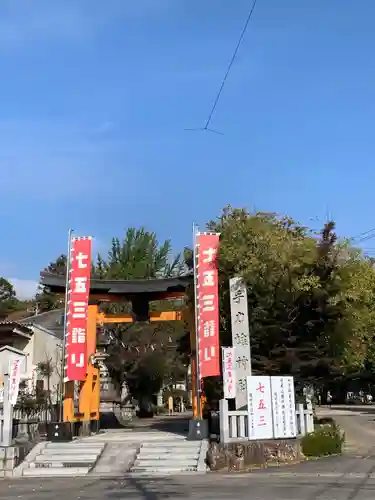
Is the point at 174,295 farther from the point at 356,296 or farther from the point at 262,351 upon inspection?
the point at 356,296

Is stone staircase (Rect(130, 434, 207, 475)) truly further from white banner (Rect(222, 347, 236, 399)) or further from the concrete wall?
the concrete wall

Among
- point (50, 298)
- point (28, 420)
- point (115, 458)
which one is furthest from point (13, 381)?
point (50, 298)

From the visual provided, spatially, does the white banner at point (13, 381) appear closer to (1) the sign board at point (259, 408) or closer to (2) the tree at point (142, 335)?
(1) the sign board at point (259, 408)

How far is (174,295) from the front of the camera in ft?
70.1

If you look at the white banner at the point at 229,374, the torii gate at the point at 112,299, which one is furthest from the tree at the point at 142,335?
the white banner at the point at 229,374

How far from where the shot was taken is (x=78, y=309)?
60.0 ft

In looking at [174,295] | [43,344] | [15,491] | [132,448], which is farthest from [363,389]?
[15,491]

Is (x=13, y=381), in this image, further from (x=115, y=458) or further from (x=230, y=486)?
(x=230, y=486)

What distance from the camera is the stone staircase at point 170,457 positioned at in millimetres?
14297

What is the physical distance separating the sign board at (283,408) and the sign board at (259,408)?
0.55ft

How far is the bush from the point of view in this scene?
16031 mm

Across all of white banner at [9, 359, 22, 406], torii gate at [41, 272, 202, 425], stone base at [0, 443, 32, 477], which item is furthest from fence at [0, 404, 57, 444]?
torii gate at [41, 272, 202, 425]

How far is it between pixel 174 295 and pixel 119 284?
6.63ft

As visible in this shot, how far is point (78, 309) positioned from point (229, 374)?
5250 mm
